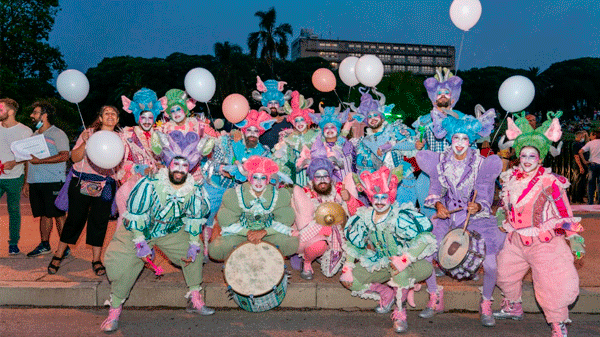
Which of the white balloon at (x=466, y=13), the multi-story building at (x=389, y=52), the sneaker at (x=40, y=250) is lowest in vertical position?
the sneaker at (x=40, y=250)

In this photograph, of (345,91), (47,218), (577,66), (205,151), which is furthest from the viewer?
(577,66)

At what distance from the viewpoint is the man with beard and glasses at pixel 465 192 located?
440cm

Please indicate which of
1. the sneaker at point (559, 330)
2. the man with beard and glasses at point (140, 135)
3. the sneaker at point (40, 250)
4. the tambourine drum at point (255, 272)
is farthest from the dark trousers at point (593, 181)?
→ the sneaker at point (40, 250)

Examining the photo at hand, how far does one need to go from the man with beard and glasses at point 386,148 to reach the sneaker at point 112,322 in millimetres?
3171

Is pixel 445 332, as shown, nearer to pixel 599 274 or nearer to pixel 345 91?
pixel 599 274

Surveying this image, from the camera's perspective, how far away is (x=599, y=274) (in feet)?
17.5

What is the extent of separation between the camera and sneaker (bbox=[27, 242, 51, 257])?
5.74m

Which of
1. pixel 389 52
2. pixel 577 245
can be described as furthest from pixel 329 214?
pixel 389 52

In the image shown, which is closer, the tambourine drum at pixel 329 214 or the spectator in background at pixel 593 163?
the tambourine drum at pixel 329 214

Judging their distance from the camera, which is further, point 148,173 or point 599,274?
point 599,274

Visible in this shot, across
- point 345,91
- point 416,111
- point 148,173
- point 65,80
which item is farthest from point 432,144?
point 416,111

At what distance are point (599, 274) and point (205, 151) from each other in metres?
4.46

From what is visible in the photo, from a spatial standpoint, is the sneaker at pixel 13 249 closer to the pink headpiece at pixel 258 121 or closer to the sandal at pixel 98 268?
the sandal at pixel 98 268

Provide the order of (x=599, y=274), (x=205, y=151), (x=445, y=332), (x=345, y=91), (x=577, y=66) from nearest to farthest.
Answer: (x=445, y=332) < (x=205, y=151) < (x=599, y=274) < (x=345, y=91) < (x=577, y=66)
